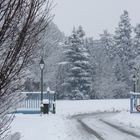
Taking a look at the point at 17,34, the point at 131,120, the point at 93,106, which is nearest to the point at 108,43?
the point at 93,106

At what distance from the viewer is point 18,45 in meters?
4.71

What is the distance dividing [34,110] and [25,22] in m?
24.6

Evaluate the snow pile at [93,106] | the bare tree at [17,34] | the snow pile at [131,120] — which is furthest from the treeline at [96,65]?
the bare tree at [17,34]

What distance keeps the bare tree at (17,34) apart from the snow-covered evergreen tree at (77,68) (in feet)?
185

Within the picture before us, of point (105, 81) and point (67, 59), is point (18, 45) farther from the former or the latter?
point (105, 81)

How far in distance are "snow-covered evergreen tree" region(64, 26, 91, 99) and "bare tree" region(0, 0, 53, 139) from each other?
→ 185 ft

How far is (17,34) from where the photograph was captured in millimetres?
4781

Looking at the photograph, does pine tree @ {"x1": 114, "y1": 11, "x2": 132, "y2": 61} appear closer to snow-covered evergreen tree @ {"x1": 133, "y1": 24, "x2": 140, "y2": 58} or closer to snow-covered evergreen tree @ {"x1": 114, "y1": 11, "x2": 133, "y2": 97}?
snow-covered evergreen tree @ {"x1": 114, "y1": 11, "x2": 133, "y2": 97}

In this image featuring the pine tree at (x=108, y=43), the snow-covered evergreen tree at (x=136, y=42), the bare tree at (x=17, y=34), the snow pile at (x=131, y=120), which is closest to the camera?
the bare tree at (x=17, y=34)

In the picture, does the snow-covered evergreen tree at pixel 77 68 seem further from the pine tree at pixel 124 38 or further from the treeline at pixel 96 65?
the pine tree at pixel 124 38

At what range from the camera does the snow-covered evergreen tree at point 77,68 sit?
Answer: 6193 centimetres

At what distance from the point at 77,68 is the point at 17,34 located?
5692 centimetres

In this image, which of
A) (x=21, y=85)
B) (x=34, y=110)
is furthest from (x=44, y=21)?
(x=34, y=110)

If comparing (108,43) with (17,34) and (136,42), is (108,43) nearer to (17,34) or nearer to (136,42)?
(136,42)
